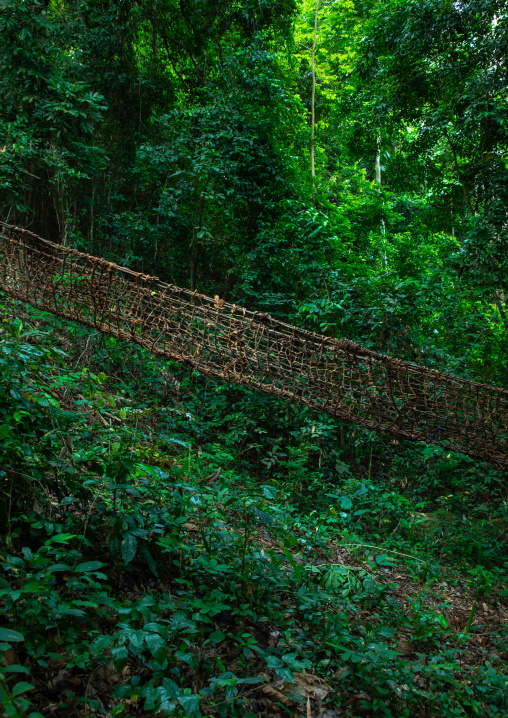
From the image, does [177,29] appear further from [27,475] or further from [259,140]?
[27,475]

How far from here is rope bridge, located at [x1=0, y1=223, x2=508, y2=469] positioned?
3729 mm

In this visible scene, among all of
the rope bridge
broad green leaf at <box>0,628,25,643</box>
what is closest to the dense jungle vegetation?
broad green leaf at <box>0,628,25,643</box>

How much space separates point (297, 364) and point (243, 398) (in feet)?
6.14

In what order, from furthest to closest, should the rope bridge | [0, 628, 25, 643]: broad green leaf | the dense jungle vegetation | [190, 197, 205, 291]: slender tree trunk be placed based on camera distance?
[190, 197, 205, 291]: slender tree trunk, the rope bridge, the dense jungle vegetation, [0, 628, 25, 643]: broad green leaf

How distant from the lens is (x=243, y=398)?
5695 mm

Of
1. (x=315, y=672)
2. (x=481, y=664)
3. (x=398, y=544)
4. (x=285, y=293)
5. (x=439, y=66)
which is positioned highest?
(x=439, y=66)

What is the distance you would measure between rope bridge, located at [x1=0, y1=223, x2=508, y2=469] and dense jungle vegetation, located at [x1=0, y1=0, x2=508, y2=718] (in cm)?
59

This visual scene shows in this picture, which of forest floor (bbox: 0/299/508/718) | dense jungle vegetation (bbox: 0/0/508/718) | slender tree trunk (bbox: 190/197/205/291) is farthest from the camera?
slender tree trunk (bbox: 190/197/205/291)

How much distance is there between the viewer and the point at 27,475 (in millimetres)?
1778

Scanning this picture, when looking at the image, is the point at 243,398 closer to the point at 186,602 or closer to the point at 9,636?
the point at 186,602

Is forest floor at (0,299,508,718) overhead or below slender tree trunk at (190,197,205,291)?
below

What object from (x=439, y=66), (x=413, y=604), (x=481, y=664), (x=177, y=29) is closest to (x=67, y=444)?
(x=413, y=604)

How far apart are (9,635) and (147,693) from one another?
1.42 ft

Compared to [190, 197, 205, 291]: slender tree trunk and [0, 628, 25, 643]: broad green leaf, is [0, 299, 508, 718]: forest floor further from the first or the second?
[190, 197, 205, 291]: slender tree trunk
